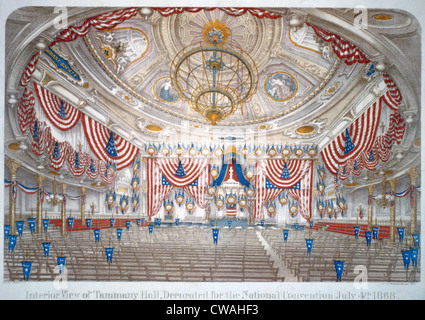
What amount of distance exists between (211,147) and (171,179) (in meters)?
1.95

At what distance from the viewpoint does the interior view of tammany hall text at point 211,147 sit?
7.45 metres

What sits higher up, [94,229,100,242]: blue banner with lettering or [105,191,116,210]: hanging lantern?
[105,191,116,210]: hanging lantern

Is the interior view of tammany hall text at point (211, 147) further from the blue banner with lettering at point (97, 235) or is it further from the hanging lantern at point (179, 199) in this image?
the blue banner with lettering at point (97, 235)

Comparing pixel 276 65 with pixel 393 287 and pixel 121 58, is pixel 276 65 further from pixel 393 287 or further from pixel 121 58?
pixel 393 287

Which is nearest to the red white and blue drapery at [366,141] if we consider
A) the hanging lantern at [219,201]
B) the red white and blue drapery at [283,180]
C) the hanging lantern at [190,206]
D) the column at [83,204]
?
the red white and blue drapery at [283,180]

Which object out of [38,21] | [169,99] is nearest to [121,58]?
[169,99]

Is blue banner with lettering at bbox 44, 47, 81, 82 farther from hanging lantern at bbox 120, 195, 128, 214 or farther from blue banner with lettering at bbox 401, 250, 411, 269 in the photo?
blue banner with lettering at bbox 401, 250, 411, 269

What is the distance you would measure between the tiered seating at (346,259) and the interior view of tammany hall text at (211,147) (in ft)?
0.14

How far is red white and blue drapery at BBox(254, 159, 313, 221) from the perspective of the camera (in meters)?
11.9

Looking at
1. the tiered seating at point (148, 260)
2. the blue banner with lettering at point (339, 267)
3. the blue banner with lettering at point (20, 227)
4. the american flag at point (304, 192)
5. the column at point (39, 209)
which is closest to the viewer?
the blue banner with lettering at point (339, 267)

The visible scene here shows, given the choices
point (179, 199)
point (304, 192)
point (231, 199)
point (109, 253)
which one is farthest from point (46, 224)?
point (304, 192)

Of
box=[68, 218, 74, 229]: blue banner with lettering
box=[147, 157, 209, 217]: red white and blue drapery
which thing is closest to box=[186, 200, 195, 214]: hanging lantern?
box=[147, 157, 209, 217]: red white and blue drapery

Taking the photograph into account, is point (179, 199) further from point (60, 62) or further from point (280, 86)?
point (60, 62)

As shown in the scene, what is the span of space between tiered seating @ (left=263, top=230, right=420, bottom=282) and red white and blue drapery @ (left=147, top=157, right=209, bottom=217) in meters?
3.54
